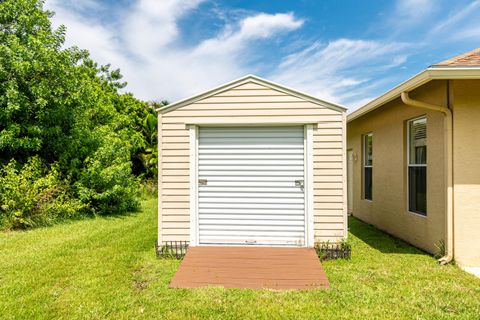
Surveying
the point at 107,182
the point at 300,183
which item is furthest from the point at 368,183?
the point at 107,182

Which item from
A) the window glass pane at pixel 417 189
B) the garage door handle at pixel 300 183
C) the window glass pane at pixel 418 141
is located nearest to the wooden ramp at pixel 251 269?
the garage door handle at pixel 300 183

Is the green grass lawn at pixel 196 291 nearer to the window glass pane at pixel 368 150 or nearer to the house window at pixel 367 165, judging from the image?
the house window at pixel 367 165

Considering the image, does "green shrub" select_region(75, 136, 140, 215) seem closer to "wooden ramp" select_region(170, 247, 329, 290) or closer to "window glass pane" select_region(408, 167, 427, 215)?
"wooden ramp" select_region(170, 247, 329, 290)

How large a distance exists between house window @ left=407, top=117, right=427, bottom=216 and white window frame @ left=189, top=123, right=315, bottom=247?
7.23 ft

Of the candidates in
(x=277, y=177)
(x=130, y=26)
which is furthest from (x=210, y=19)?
(x=277, y=177)

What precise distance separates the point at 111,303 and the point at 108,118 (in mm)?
9238

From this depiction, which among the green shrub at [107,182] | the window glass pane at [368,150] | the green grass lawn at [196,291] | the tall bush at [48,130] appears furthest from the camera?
the green shrub at [107,182]

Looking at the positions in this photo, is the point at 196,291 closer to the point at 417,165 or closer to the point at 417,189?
the point at 417,189

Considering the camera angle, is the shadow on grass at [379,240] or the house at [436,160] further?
the shadow on grass at [379,240]

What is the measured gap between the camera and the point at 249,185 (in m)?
5.07

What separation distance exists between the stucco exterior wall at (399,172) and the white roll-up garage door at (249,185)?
7.36 feet

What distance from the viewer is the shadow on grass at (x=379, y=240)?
17.3ft

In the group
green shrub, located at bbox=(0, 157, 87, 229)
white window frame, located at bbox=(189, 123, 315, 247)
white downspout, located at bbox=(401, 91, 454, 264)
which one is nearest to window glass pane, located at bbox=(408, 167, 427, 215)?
white downspout, located at bbox=(401, 91, 454, 264)

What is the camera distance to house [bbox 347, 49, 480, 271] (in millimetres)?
4352
